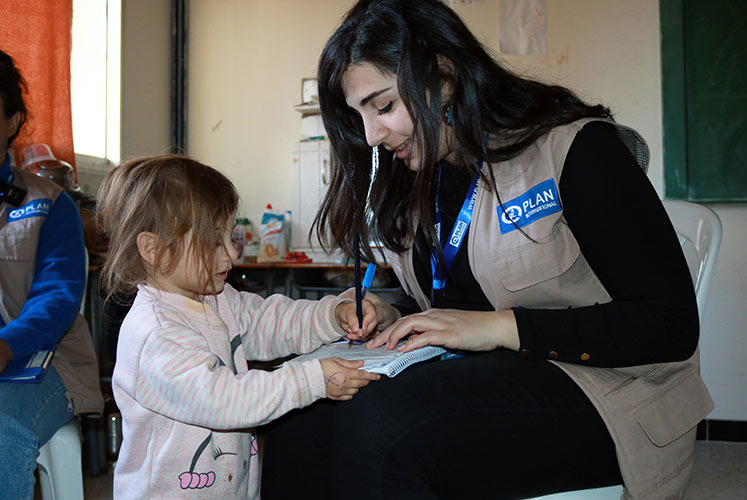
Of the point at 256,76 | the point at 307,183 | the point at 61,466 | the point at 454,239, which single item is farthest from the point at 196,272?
the point at 256,76

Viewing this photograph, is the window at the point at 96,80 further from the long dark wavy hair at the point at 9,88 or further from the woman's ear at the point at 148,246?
the woman's ear at the point at 148,246

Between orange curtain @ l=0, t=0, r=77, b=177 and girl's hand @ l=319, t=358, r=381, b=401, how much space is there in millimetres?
2022

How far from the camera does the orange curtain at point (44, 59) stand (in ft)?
7.63

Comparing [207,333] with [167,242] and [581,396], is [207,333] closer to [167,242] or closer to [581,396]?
[167,242]

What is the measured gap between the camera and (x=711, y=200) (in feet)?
8.16

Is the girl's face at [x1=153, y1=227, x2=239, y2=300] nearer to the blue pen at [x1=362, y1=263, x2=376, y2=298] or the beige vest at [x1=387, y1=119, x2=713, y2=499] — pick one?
the blue pen at [x1=362, y1=263, x2=376, y2=298]

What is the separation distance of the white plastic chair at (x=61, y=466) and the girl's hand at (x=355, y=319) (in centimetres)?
61

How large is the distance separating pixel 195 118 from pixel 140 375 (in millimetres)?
2857

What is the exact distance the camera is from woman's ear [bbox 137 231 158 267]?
993mm

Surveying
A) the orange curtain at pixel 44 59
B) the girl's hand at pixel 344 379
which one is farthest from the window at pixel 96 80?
the girl's hand at pixel 344 379

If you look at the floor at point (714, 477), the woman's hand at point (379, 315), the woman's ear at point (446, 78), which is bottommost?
the floor at point (714, 477)

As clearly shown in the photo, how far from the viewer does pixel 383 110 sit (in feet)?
3.41

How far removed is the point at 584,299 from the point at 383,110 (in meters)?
0.47

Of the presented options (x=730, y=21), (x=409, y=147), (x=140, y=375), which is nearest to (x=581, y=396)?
(x=409, y=147)
